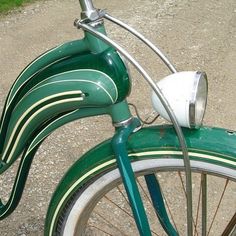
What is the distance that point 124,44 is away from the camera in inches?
149

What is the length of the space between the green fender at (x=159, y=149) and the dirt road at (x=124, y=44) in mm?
992

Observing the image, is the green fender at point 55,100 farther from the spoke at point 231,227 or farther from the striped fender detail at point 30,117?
the spoke at point 231,227

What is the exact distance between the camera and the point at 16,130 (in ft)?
5.37

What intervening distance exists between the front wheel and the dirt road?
340mm

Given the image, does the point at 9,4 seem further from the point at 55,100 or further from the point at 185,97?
the point at 185,97

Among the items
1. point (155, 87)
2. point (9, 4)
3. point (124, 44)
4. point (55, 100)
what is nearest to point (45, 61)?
point (55, 100)

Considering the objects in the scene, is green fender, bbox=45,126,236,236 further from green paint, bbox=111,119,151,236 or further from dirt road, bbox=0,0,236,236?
dirt road, bbox=0,0,236,236

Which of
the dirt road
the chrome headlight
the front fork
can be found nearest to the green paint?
the front fork

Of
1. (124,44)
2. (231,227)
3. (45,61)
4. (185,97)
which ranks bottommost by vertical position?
(231,227)

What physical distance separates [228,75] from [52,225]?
205cm

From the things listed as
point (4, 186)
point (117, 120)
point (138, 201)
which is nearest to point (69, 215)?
point (138, 201)

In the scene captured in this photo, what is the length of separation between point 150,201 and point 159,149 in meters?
0.75

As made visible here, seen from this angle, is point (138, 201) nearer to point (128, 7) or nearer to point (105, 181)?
point (105, 181)

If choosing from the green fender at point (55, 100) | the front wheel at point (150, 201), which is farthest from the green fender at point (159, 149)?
the green fender at point (55, 100)
